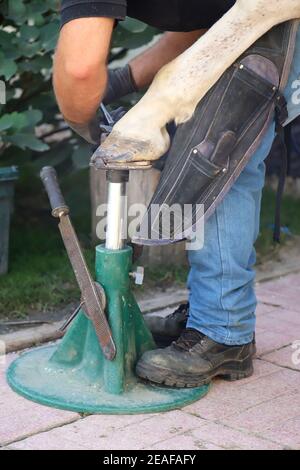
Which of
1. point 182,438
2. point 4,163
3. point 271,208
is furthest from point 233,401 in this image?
point 271,208

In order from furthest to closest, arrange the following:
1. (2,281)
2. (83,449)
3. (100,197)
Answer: (100,197)
(2,281)
(83,449)

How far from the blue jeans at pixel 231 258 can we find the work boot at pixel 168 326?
21 centimetres

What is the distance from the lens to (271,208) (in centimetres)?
510

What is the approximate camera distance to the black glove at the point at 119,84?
2.97 m

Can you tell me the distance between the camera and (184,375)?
9.20 ft

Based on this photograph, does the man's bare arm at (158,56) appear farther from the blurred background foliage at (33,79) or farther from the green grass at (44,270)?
the green grass at (44,270)

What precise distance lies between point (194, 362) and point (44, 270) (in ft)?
4.55

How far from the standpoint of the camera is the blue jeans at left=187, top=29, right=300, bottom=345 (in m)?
2.79

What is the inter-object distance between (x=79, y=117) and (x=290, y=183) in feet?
10.3

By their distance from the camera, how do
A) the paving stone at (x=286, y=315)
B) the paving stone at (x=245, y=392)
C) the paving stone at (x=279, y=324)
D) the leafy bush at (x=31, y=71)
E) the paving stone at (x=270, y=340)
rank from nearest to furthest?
the paving stone at (x=245, y=392) < the paving stone at (x=270, y=340) < the paving stone at (x=279, y=324) < the paving stone at (x=286, y=315) < the leafy bush at (x=31, y=71)

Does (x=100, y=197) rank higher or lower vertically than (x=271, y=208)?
higher

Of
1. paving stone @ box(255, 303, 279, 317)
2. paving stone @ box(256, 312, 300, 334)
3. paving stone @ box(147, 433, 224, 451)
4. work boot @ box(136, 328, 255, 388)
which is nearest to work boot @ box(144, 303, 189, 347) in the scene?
work boot @ box(136, 328, 255, 388)

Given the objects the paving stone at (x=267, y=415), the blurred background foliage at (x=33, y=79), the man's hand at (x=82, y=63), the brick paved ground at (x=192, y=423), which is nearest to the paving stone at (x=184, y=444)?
the brick paved ground at (x=192, y=423)

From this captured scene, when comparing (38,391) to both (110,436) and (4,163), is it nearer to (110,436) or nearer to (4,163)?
(110,436)
